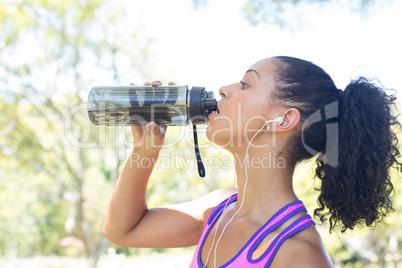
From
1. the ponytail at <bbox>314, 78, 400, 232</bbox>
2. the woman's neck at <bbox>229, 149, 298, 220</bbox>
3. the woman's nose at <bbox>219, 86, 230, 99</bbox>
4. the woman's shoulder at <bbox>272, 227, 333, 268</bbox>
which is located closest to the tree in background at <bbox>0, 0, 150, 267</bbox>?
the woman's nose at <bbox>219, 86, 230, 99</bbox>

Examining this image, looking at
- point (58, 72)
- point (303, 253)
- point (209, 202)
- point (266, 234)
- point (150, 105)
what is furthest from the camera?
point (58, 72)

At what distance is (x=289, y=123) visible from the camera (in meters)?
1.23

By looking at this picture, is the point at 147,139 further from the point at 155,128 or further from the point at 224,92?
the point at 224,92

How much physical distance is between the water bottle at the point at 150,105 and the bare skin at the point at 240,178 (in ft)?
0.13

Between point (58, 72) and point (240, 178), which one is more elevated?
point (58, 72)

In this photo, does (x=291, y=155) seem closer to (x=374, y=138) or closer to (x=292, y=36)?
(x=374, y=138)

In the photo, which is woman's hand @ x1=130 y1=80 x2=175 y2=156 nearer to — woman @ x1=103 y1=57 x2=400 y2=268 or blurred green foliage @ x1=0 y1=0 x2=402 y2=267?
woman @ x1=103 y1=57 x2=400 y2=268

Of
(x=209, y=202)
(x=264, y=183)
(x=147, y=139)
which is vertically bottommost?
(x=209, y=202)

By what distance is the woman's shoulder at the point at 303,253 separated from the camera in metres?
0.95

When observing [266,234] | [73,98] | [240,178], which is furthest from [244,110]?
[73,98]

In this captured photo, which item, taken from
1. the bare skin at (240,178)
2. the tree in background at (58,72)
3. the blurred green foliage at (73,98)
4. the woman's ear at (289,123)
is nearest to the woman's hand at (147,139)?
the bare skin at (240,178)

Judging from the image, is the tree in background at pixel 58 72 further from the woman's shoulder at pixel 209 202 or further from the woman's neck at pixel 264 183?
the woman's neck at pixel 264 183

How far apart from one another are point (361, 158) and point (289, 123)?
240 mm

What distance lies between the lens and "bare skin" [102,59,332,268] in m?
1.20
